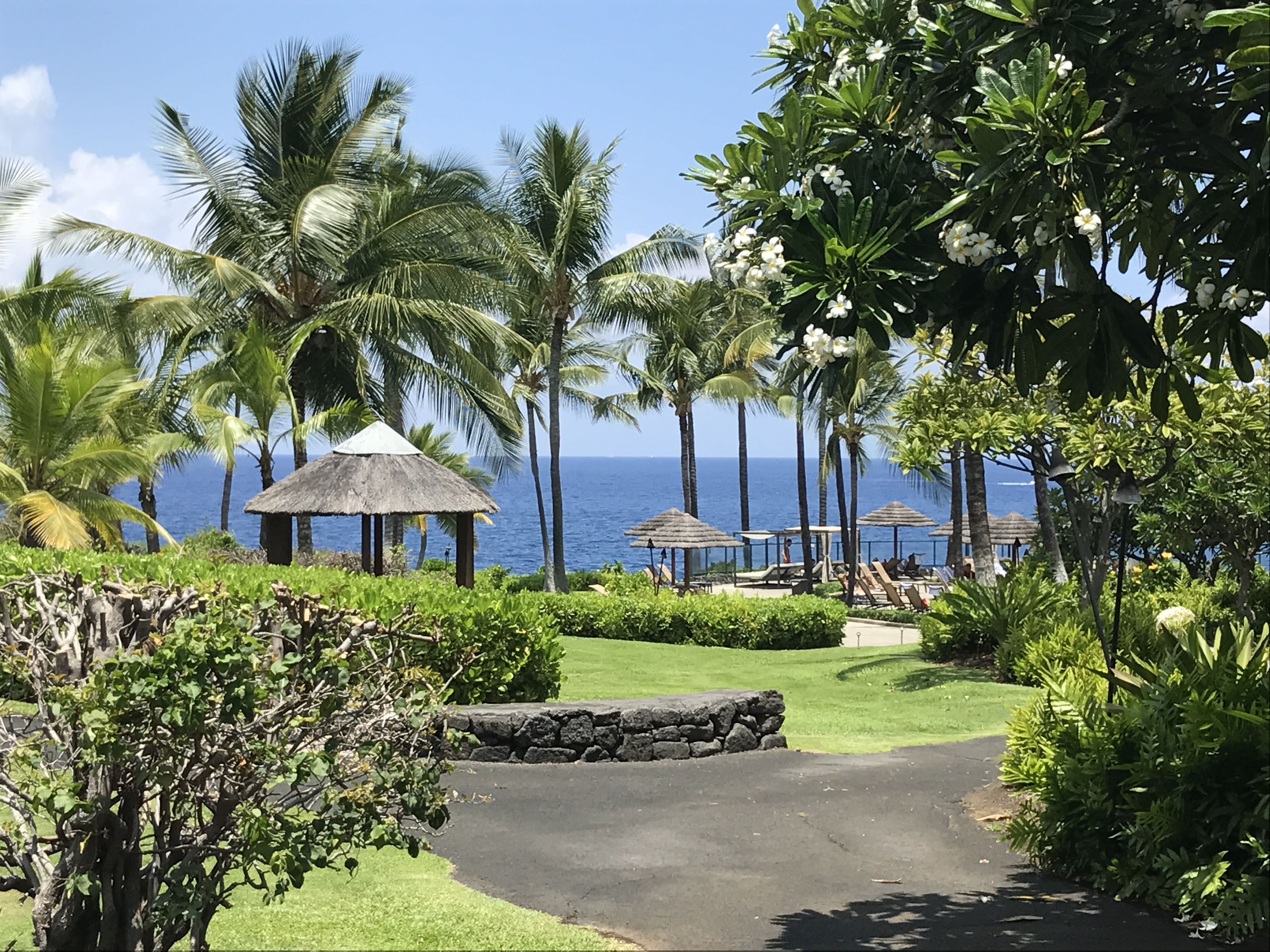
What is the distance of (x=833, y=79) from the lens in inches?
195

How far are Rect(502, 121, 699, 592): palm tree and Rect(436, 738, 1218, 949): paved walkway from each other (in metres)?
17.9

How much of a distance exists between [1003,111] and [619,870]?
484 centimetres

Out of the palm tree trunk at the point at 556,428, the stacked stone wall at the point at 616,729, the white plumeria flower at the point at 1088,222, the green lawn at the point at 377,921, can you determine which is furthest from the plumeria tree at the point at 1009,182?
the palm tree trunk at the point at 556,428

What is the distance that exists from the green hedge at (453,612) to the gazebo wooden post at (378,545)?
12.2 feet

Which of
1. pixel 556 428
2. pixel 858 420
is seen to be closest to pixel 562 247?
pixel 556 428

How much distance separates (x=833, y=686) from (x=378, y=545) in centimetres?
696

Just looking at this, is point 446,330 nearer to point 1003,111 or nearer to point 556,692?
point 556,692

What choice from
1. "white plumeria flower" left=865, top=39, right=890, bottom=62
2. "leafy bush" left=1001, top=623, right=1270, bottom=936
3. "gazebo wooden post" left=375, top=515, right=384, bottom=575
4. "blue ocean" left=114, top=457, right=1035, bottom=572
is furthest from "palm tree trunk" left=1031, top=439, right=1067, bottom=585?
"blue ocean" left=114, top=457, right=1035, bottom=572

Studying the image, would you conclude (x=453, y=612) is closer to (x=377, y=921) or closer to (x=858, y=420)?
(x=377, y=921)

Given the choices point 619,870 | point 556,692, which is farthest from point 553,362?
point 619,870

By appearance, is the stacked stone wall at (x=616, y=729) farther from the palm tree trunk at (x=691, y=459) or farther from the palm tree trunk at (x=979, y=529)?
the palm tree trunk at (x=691, y=459)

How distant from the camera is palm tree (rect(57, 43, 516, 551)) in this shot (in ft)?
75.7

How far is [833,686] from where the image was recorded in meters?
16.1

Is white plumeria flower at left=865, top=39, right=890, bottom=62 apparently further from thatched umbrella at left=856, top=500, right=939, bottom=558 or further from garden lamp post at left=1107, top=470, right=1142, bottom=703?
thatched umbrella at left=856, top=500, right=939, bottom=558
